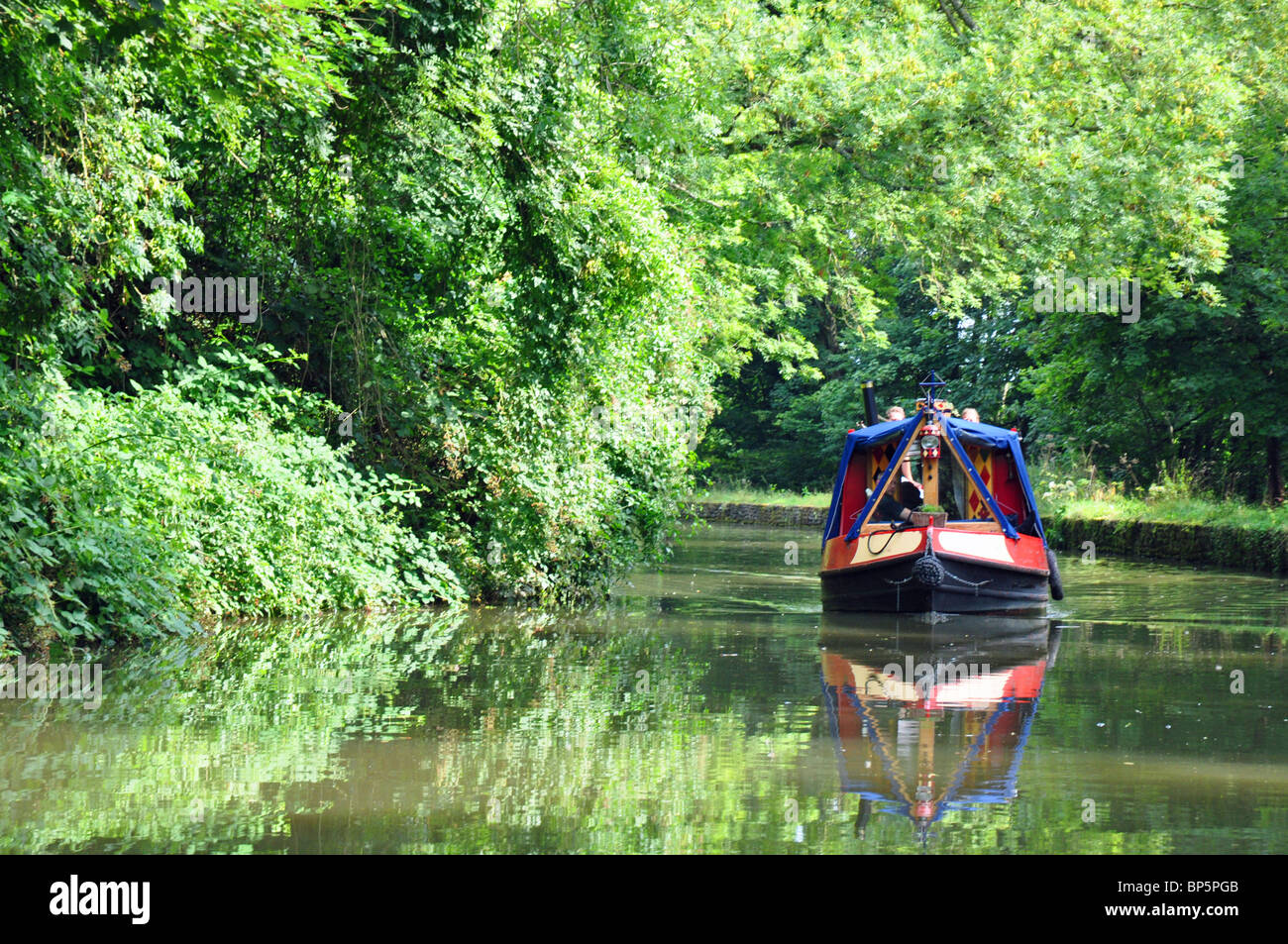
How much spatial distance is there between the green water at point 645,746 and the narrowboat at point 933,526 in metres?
2.35

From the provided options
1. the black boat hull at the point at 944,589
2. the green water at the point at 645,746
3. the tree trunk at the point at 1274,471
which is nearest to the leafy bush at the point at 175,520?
the green water at the point at 645,746

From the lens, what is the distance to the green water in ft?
21.9

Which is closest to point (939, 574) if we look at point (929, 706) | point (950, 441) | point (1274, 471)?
point (950, 441)

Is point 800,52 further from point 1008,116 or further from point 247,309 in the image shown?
point 247,309

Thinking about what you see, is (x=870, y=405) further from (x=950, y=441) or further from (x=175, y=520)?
(x=175, y=520)

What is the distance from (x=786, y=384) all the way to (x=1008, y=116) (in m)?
40.4

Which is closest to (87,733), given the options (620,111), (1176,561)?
(620,111)

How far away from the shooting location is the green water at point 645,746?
666cm

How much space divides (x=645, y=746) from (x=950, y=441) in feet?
35.8

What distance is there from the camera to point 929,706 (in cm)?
1086

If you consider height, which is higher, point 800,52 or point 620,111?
point 800,52

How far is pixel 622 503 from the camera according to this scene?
19625mm

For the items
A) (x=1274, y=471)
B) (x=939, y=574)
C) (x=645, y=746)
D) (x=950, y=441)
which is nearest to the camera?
(x=645, y=746)

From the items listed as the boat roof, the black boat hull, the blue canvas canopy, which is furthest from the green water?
the boat roof
